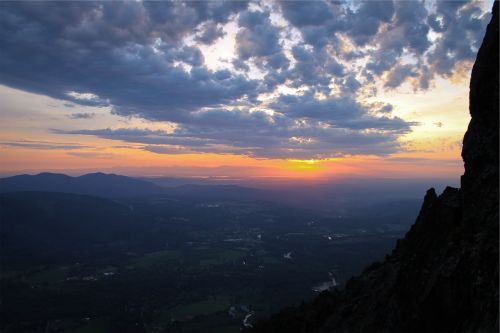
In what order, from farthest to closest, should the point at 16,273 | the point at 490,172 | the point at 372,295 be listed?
the point at 16,273
the point at 372,295
the point at 490,172

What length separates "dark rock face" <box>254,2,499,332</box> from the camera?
19719 mm

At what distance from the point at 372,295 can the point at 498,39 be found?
25.6m

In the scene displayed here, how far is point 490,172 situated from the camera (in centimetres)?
2431

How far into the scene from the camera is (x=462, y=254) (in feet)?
73.7

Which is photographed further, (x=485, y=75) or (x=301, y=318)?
(x=301, y=318)

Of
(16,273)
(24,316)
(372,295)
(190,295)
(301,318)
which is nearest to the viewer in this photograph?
(372,295)

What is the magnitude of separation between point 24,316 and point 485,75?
139386 millimetres

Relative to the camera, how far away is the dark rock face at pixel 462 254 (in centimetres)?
1972

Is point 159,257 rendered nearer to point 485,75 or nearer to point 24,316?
point 24,316

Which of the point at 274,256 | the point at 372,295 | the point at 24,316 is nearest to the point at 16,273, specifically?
the point at 24,316

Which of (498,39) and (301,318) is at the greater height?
(498,39)

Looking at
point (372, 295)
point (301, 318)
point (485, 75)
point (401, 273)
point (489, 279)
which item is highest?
point (485, 75)

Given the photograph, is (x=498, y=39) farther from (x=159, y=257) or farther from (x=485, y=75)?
(x=159, y=257)

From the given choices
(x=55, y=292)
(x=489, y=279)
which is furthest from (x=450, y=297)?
(x=55, y=292)
